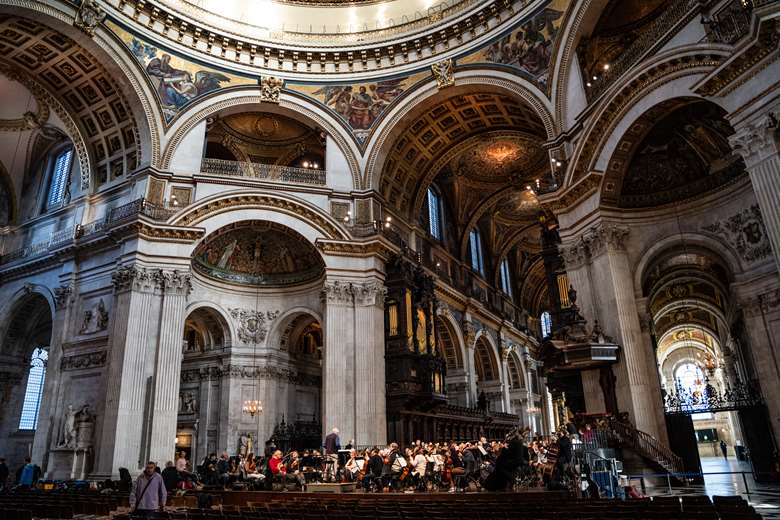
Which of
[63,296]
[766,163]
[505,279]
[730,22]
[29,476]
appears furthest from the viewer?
[505,279]

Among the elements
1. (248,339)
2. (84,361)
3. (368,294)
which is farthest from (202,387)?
(368,294)

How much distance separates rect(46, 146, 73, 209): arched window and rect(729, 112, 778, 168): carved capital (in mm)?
23908

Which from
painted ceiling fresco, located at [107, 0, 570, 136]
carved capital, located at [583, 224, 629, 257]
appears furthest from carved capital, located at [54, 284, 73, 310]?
carved capital, located at [583, 224, 629, 257]

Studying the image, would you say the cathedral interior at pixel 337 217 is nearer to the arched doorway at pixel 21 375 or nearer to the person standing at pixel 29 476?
the arched doorway at pixel 21 375

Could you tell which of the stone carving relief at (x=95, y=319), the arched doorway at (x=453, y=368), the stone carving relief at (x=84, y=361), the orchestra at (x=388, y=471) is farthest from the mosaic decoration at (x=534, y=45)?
the stone carving relief at (x=84, y=361)

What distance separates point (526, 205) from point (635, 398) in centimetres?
2174

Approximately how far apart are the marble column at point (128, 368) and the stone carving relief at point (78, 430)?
92 cm

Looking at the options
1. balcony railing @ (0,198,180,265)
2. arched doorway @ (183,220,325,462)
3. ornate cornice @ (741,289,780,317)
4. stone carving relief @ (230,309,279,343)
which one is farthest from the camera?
stone carving relief @ (230,309,279,343)

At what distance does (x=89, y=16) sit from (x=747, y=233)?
68.2 feet

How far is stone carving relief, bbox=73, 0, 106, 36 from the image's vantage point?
17.6 meters

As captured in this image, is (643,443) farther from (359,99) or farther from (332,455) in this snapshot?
(359,99)

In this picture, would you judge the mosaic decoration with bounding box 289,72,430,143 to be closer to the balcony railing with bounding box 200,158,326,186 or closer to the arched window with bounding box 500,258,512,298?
the balcony railing with bounding box 200,158,326,186

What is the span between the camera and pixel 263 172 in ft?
68.5

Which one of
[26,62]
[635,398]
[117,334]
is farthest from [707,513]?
[26,62]
